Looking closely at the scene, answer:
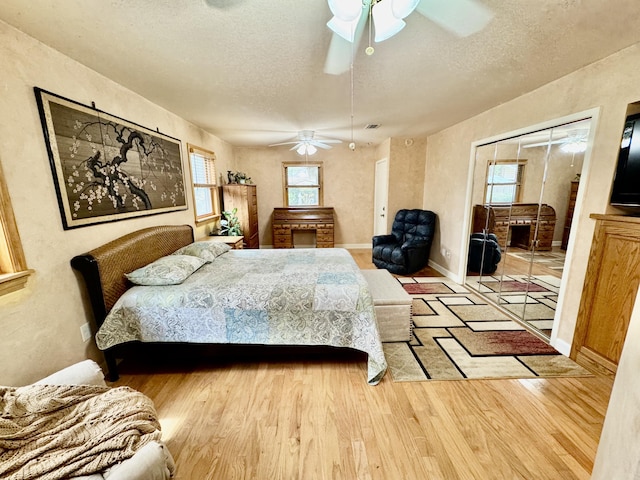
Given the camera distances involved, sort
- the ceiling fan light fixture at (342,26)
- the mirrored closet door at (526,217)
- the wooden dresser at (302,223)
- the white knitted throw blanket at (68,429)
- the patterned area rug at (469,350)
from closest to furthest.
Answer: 1. the white knitted throw blanket at (68,429)
2. the ceiling fan light fixture at (342,26)
3. the patterned area rug at (469,350)
4. the mirrored closet door at (526,217)
5. the wooden dresser at (302,223)

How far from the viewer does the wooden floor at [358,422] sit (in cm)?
130

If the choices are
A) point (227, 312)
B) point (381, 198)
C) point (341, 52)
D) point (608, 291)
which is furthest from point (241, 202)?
point (608, 291)

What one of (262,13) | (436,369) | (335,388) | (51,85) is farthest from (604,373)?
(51,85)

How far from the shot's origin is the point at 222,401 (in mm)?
1724

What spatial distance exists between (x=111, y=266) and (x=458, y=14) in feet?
9.03

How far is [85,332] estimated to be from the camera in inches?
72.0

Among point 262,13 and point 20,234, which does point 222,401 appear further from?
point 262,13

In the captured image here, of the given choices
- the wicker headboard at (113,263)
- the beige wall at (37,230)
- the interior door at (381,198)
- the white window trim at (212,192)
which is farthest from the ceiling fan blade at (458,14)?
the interior door at (381,198)

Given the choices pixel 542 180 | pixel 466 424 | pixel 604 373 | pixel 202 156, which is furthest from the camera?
pixel 202 156

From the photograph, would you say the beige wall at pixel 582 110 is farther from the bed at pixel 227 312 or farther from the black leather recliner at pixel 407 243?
the bed at pixel 227 312

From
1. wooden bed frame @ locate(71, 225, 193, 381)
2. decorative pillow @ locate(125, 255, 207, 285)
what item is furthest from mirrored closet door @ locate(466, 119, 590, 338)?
wooden bed frame @ locate(71, 225, 193, 381)

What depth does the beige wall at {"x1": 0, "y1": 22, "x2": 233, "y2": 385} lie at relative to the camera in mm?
1382

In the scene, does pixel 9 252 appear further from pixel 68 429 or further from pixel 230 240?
pixel 230 240

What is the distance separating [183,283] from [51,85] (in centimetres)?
157
